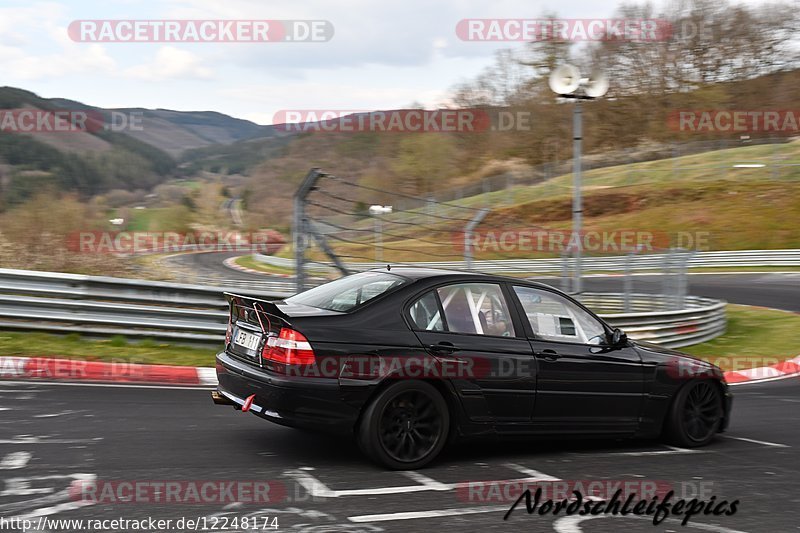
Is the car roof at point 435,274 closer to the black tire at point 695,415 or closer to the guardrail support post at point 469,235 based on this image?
the black tire at point 695,415

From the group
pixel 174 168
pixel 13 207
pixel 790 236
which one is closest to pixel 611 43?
pixel 790 236

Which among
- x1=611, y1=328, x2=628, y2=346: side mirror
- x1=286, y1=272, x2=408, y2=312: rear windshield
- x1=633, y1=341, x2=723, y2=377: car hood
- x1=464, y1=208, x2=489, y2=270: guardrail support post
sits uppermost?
x1=464, y1=208, x2=489, y2=270: guardrail support post

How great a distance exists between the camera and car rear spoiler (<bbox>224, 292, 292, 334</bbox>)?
5590 millimetres

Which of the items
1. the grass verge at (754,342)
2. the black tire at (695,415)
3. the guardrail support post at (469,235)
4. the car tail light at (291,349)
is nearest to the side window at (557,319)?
the black tire at (695,415)

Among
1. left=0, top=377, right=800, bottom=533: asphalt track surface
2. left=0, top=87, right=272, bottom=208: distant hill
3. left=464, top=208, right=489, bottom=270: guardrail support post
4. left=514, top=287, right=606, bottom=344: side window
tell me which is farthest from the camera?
left=0, top=87, right=272, bottom=208: distant hill

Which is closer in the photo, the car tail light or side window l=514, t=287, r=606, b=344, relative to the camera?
the car tail light

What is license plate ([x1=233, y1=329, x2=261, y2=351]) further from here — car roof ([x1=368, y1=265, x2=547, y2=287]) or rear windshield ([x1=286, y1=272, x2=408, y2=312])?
car roof ([x1=368, y1=265, x2=547, y2=287])

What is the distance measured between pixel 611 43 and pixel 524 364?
6030 centimetres

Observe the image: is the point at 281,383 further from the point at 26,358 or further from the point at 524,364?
the point at 26,358

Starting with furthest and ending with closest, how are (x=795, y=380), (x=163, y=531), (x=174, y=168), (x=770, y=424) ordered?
(x=174, y=168) → (x=795, y=380) → (x=770, y=424) → (x=163, y=531)

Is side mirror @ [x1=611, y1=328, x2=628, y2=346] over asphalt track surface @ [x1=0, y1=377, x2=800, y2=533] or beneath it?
over

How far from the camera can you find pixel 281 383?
17.7 ft

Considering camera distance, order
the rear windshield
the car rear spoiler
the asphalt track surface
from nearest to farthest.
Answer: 1. the asphalt track surface
2. the car rear spoiler
3. the rear windshield

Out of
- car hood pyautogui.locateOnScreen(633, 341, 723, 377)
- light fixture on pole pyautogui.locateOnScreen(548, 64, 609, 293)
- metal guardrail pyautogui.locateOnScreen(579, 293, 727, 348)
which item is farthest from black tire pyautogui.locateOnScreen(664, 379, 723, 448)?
light fixture on pole pyautogui.locateOnScreen(548, 64, 609, 293)
